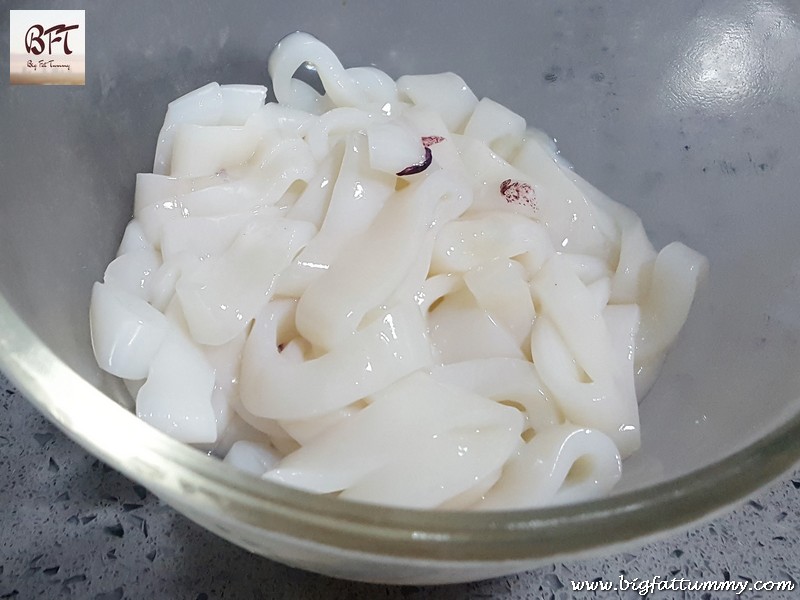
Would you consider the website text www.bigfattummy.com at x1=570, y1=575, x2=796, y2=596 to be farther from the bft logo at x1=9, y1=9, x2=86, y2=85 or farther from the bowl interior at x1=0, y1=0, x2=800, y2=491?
the bft logo at x1=9, y1=9, x2=86, y2=85

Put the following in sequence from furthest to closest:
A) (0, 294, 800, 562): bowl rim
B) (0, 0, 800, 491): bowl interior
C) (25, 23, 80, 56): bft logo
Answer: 1. (25, 23, 80, 56): bft logo
2. (0, 0, 800, 491): bowl interior
3. (0, 294, 800, 562): bowl rim

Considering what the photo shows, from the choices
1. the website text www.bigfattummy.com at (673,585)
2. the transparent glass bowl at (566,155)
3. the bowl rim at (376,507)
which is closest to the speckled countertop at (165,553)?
the website text www.bigfattummy.com at (673,585)

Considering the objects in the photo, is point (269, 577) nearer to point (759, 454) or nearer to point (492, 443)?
point (492, 443)

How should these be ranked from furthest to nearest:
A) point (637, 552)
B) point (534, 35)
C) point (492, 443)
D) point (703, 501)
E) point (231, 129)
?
point (534, 35) → point (231, 129) → point (637, 552) → point (492, 443) → point (703, 501)

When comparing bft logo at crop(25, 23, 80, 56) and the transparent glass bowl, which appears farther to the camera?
bft logo at crop(25, 23, 80, 56)

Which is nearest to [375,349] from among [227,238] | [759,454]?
[227,238]

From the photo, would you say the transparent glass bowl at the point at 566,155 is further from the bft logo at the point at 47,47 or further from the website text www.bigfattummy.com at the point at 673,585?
the website text www.bigfattummy.com at the point at 673,585

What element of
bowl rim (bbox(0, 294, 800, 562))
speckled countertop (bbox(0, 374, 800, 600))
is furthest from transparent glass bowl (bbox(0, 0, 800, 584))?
speckled countertop (bbox(0, 374, 800, 600))

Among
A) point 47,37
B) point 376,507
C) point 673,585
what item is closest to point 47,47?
point 47,37
